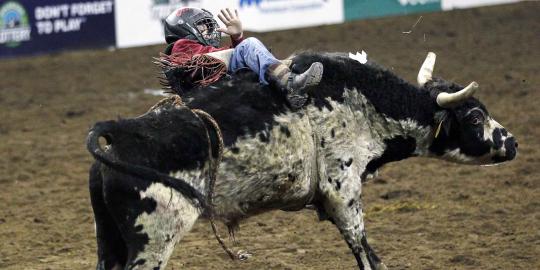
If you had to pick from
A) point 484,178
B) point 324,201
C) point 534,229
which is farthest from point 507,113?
point 324,201

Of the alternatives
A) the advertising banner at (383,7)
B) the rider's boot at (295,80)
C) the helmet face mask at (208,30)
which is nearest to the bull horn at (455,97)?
the rider's boot at (295,80)

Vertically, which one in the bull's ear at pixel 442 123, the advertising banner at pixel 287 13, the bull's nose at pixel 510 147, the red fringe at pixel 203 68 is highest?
the red fringe at pixel 203 68

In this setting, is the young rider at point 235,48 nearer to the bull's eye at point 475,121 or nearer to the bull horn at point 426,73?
the bull horn at point 426,73

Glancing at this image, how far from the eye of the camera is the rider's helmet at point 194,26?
6.00 metres

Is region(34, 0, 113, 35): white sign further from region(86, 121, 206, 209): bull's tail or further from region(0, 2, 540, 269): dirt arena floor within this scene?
region(86, 121, 206, 209): bull's tail

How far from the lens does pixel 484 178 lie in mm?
9336

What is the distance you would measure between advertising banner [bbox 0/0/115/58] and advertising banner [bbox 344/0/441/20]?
3.93 meters

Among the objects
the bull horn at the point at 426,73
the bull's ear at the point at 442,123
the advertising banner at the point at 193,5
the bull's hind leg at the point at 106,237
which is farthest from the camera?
the advertising banner at the point at 193,5

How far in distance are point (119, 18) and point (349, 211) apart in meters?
11.4

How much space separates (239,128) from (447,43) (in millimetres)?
10631

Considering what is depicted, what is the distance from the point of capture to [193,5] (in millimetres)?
16438

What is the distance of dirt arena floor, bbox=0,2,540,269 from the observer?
745 cm

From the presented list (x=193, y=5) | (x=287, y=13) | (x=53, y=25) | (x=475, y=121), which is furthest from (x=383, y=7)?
(x=475, y=121)

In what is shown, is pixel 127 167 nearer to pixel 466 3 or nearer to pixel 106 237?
pixel 106 237
